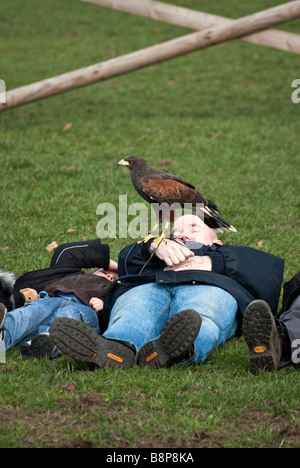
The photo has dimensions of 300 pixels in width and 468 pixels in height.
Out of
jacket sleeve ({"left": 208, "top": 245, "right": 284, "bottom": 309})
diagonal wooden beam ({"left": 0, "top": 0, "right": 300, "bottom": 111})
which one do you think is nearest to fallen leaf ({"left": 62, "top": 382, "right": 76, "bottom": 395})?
jacket sleeve ({"left": 208, "top": 245, "right": 284, "bottom": 309})

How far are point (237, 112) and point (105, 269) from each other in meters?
6.24

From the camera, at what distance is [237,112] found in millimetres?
10367

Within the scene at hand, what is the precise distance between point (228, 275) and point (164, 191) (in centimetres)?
71

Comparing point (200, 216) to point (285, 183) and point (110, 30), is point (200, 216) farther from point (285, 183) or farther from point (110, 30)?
point (110, 30)

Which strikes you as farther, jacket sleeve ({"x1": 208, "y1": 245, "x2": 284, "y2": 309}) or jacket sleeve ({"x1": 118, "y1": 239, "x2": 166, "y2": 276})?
jacket sleeve ({"x1": 118, "y1": 239, "x2": 166, "y2": 276})

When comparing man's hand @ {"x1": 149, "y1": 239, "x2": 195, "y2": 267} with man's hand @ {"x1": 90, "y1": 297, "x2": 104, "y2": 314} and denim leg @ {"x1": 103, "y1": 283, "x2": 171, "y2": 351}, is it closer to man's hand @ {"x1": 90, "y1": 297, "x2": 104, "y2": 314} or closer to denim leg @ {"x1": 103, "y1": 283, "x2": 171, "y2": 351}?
denim leg @ {"x1": 103, "y1": 283, "x2": 171, "y2": 351}

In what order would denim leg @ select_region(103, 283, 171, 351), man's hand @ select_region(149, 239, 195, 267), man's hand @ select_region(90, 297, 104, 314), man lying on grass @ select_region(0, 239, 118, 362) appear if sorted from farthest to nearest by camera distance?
man's hand @ select_region(90, 297, 104, 314) < man's hand @ select_region(149, 239, 195, 267) < man lying on grass @ select_region(0, 239, 118, 362) < denim leg @ select_region(103, 283, 171, 351)

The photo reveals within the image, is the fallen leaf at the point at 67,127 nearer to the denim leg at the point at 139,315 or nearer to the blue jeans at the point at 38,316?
the blue jeans at the point at 38,316

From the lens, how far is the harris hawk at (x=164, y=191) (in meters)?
4.20

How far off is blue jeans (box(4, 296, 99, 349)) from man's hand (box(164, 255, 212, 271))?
2.17ft

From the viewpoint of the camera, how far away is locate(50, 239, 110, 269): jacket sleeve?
4734mm

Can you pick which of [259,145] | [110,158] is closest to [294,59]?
[259,145]

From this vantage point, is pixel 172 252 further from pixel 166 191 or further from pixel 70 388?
pixel 70 388

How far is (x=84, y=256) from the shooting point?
187 inches
